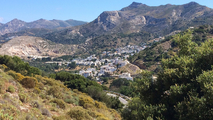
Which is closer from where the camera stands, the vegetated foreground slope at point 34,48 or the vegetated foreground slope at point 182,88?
the vegetated foreground slope at point 182,88

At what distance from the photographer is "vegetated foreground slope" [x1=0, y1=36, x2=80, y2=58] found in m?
115

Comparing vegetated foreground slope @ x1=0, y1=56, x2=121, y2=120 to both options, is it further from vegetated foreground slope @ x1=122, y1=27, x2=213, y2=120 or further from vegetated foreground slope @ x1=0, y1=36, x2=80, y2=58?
vegetated foreground slope @ x1=0, y1=36, x2=80, y2=58

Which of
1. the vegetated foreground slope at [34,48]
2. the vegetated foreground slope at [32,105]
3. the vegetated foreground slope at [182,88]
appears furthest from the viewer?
the vegetated foreground slope at [34,48]

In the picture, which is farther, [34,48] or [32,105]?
[34,48]

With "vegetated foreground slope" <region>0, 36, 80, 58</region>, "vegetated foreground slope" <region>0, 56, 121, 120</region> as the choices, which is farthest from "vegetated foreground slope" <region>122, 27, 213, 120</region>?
"vegetated foreground slope" <region>0, 36, 80, 58</region>

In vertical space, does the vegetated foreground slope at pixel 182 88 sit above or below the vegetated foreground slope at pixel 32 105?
above

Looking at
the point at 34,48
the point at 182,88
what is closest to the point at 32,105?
the point at 182,88

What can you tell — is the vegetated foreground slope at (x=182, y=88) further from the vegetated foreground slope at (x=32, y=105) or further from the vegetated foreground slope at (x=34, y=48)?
the vegetated foreground slope at (x=34, y=48)

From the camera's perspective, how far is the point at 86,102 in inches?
468

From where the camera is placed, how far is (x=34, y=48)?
129 m

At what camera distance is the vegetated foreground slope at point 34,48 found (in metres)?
115

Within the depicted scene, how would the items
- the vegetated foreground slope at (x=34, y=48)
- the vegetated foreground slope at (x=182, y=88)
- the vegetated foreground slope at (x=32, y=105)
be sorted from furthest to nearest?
1. the vegetated foreground slope at (x=34, y=48)
2. the vegetated foreground slope at (x=32, y=105)
3. the vegetated foreground slope at (x=182, y=88)

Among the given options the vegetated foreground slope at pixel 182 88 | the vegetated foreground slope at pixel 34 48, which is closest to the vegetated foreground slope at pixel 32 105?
the vegetated foreground slope at pixel 182 88

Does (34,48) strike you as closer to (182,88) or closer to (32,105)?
(32,105)
